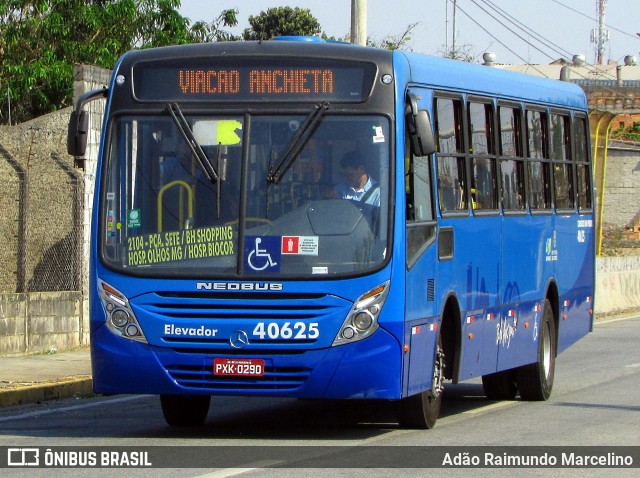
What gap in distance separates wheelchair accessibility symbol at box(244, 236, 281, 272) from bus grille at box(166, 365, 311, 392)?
73 cm

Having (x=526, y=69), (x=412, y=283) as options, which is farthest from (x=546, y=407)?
(x=526, y=69)

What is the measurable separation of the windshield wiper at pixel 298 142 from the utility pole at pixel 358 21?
9.88m

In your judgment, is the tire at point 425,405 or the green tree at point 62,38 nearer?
the tire at point 425,405

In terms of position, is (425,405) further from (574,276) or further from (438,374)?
(574,276)

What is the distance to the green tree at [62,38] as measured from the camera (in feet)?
102

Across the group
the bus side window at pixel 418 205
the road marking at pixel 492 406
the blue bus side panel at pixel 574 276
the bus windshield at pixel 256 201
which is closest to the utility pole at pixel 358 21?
the blue bus side panel at pixel 574 276

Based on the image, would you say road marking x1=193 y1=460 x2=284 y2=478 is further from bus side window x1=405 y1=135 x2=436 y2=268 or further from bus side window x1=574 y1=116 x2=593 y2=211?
bus side window x1=574 y1=116 x2=593 y2=211

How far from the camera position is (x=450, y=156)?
11.9m

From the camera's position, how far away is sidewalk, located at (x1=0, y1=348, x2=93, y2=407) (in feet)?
47.0

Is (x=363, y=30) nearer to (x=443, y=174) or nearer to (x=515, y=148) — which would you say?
(x=515, y=148)

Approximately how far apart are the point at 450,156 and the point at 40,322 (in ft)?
27.6

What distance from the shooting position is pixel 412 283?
34.3 feet

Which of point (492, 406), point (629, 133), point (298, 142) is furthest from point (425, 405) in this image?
point (629, 133)

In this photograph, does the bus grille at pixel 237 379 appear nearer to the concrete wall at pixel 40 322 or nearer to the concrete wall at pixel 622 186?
the concrete wall at pixel 40 322
